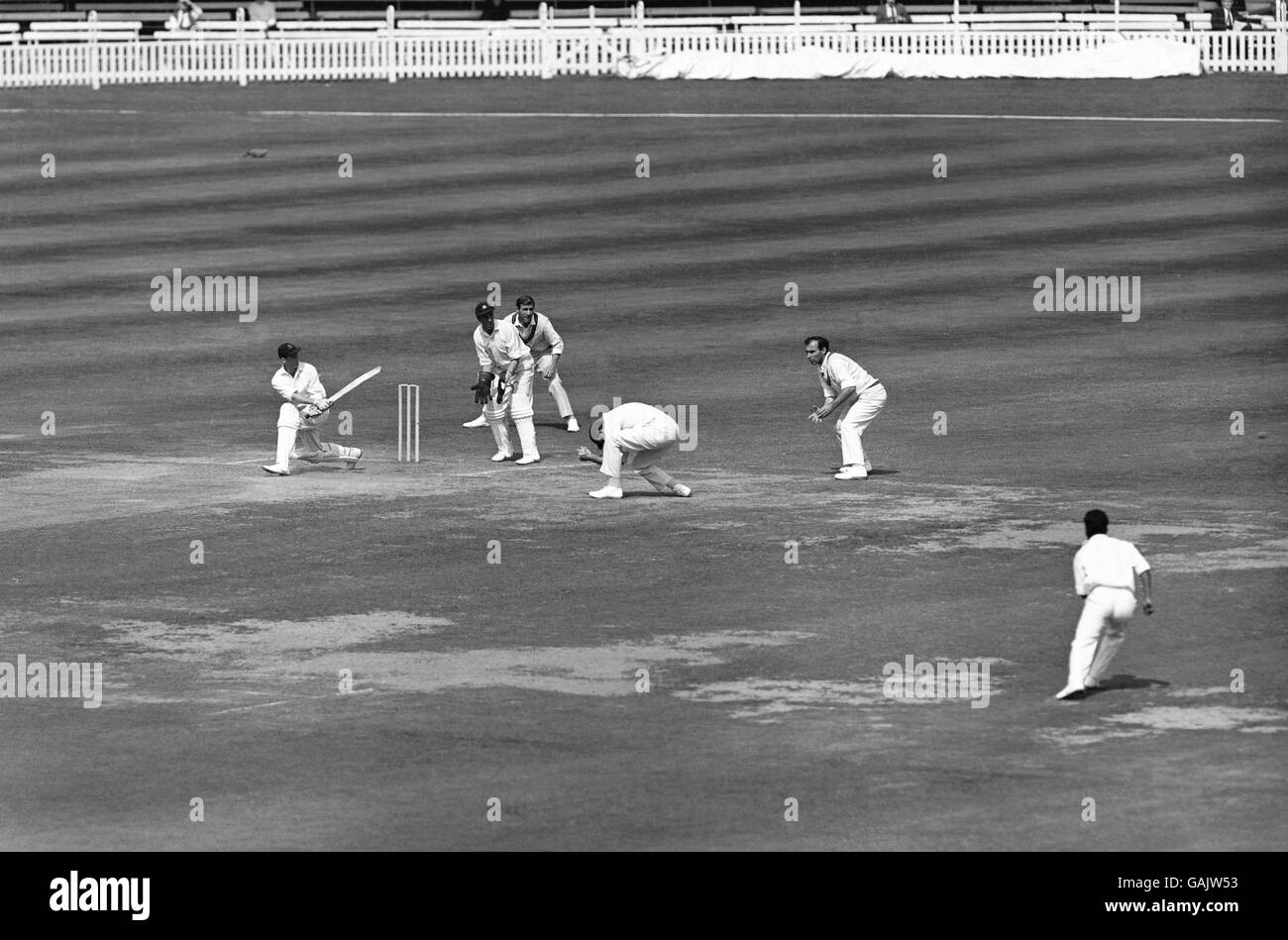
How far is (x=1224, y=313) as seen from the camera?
3309 cm

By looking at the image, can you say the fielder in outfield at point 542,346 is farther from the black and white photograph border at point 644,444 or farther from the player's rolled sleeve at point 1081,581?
the player's rolled sleeve at point 1081,581

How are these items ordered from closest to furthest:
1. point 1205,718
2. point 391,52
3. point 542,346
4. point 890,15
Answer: point 1205,718 < point 542,346 < point 391,52 < point 890,15

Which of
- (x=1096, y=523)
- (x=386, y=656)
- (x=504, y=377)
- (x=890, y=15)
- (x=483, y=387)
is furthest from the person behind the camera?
(x=890, y=15)

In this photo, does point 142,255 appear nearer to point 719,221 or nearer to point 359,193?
point 359,193

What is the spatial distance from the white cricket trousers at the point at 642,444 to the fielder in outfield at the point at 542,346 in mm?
3063

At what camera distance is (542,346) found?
27.2m

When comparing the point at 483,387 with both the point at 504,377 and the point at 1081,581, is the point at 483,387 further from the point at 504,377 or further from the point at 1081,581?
the point at 1081,581

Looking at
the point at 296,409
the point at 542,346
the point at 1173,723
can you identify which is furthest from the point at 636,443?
the point at 1173,723

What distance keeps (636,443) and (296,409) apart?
14.1 feet

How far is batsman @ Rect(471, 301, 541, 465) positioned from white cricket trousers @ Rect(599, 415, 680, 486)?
230 centimetres

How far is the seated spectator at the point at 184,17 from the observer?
5670cm

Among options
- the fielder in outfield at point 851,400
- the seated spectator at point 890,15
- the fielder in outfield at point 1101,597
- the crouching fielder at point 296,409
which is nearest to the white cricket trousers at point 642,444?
the fielder in outfield at point 851,400
